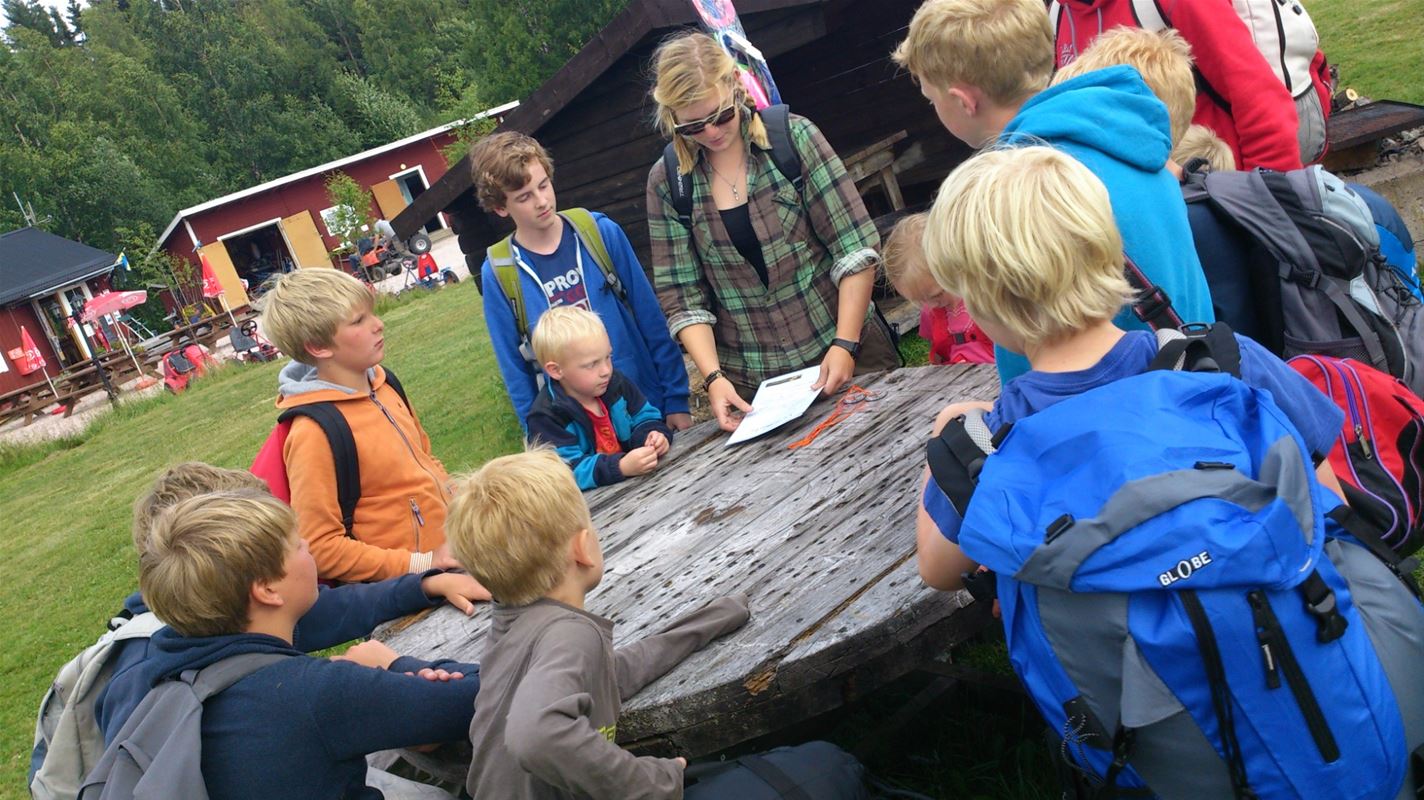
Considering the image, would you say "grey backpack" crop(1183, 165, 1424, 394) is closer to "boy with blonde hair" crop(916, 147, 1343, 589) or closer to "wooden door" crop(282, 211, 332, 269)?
"boy with blonde hair" crop(916, 147, 1343, 589)

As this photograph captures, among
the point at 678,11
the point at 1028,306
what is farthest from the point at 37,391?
the point at 1028,306

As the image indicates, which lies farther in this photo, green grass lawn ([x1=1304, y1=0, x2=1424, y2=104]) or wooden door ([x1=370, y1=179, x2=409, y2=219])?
wooden door ([x1=370, y1=179, x2=409, y2=219])

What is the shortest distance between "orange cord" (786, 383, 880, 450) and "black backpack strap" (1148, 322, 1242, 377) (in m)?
1.62

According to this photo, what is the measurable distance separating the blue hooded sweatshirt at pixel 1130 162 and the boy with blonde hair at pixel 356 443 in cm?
212

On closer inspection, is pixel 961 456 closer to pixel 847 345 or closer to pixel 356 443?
pixel 847 345

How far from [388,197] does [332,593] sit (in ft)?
170

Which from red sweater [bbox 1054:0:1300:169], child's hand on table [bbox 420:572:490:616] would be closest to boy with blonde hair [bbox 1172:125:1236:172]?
red sweater [bbox 1054:0:1300:169]

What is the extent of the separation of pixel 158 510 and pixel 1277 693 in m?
2.60

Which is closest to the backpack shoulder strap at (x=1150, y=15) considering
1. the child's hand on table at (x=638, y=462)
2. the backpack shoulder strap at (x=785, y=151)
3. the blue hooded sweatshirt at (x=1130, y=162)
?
the backpack shoulder strap at (x=785, y=151)

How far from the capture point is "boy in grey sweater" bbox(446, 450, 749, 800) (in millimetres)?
1978

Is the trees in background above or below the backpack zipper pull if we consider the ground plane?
above

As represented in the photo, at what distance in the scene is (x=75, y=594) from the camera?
31.9ft

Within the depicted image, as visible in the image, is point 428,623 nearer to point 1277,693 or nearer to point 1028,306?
point 1028,306

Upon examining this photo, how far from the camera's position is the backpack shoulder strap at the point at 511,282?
4.24 m
